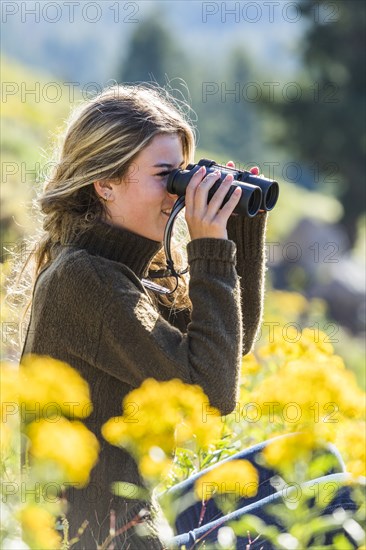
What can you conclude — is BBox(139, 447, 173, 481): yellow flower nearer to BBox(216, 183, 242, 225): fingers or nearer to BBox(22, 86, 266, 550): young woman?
BBox(22, 86, 266, 550): young woman

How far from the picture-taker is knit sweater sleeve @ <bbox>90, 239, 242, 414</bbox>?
2.10m

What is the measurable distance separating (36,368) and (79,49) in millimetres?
188989

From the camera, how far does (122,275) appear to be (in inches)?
86.4

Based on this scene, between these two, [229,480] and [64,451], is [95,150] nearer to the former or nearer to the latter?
[229,480]

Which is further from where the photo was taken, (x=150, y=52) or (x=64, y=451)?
(x=150, y=52)

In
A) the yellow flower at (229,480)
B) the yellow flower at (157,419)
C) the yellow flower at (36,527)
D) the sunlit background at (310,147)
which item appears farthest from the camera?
the sunlit background at (310,147)

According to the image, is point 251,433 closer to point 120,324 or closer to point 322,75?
point 120,324

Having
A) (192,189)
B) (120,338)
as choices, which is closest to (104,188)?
(192,189)

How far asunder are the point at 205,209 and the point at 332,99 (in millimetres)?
19126

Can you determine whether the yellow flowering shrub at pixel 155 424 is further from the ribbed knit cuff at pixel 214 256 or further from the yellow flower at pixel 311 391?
the ribbed knit cuff at pixel 214 256

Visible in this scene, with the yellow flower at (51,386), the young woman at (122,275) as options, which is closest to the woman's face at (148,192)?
the young woman at (122,275)

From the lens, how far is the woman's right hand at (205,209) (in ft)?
7.41

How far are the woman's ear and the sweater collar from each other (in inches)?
2.7

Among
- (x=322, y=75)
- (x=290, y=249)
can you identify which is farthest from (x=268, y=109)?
(x=290, y=249)
